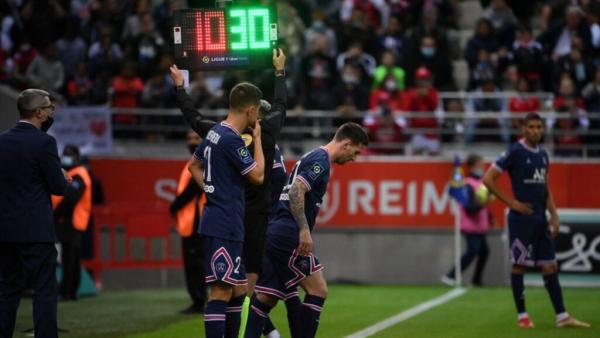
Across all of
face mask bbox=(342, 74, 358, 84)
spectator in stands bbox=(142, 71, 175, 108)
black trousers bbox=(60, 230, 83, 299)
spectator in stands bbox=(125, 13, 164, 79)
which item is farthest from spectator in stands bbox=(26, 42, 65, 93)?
black trousers bbox=(60, 230, 83, 299)

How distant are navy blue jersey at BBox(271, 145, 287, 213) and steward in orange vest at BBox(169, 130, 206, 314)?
3.50 m

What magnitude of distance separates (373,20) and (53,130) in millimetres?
7388

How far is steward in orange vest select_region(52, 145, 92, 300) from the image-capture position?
17.3 meters

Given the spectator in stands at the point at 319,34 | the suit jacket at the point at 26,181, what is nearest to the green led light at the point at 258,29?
the suit jacket at the point at 26,181

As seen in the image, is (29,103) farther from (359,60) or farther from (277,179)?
(359,60)

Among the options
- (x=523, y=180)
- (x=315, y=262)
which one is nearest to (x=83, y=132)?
(x=523, y=180)

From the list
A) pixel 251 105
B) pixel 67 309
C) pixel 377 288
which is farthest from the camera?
pixel 377 288

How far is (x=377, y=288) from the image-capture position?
20031 mm

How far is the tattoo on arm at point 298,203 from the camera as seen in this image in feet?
33.9

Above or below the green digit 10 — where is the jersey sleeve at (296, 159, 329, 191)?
below

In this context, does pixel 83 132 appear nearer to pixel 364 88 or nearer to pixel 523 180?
pixel 364 88

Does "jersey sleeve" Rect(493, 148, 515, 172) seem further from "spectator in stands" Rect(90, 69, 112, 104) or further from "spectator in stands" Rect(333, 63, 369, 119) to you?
"spectator in stands" Rect(90, 69, 112, 104)

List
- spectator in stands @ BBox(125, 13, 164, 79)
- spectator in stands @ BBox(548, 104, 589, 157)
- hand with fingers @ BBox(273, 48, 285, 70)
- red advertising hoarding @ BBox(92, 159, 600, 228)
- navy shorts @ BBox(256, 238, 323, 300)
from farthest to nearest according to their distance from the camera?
spectator in stands @ BBox(125, 13, 164, 79), spectator in stands @ BBox(548, 104, 589, 157), red advertising hoarding @ BBox(92, 159, 600, 228), hand with fingers @ BBox(273, 48, 285, 70), navy shorts @ BBox(256, 238, 323, 300)

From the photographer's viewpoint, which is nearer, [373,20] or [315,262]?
[315,262]
